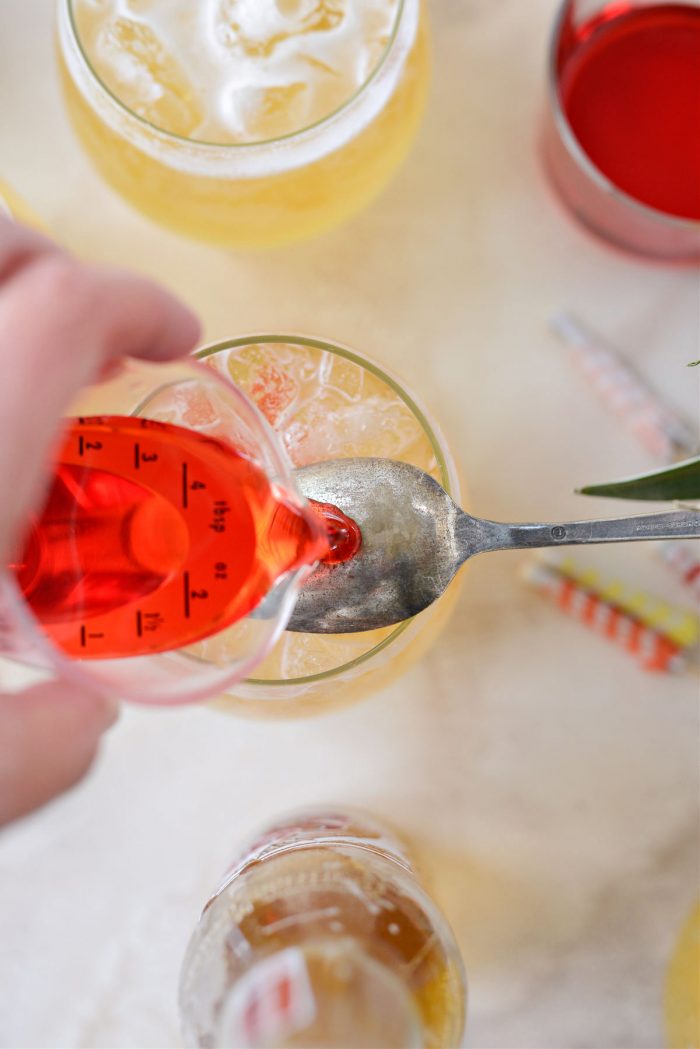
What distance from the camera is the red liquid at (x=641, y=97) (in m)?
0.71

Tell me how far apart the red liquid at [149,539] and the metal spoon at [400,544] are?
0.08 meters

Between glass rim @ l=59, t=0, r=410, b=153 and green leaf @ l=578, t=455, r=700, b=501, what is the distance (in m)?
0.27

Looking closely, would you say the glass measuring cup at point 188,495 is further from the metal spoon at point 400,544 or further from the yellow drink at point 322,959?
the yellow drink at point 322,959

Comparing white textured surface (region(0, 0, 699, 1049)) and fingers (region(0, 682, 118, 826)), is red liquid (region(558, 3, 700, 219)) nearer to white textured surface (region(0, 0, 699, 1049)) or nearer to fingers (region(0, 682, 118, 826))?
white textured surface (region(0, 0, 699, 1049))

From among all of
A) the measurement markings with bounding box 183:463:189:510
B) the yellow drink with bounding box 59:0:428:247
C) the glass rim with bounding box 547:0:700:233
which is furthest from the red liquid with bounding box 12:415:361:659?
the glass rim with bounding box 547:0:700:233

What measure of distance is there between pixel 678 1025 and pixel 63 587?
517 millimetres

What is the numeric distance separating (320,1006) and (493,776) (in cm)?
19

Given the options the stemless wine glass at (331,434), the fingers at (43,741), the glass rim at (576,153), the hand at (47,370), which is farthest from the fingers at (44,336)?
the glass rim at (576,153)

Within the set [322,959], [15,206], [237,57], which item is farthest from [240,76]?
[322,959]

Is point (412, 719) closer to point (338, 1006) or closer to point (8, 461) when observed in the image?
point (338, 1006)

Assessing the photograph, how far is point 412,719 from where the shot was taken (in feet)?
2.39

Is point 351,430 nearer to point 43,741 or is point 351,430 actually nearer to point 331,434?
point 331,434

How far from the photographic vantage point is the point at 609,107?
0.72 metres

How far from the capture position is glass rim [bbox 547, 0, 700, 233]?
0.66 m
